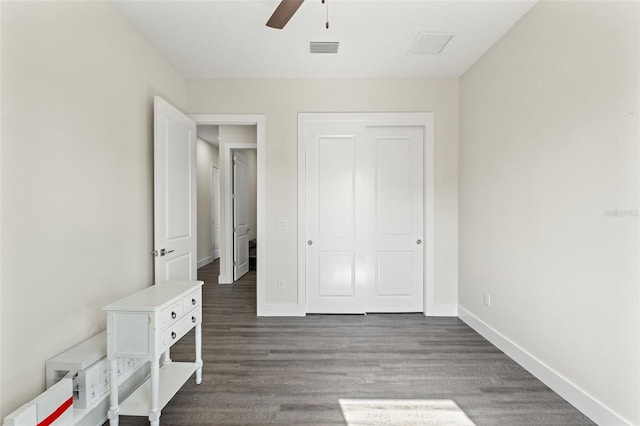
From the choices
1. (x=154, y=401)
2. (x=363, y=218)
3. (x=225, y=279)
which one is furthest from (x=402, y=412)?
(x=225, y=279)

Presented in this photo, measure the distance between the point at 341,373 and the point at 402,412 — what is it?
57 centimetres

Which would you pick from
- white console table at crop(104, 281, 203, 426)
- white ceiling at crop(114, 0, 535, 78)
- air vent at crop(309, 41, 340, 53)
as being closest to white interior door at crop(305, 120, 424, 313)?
white ceiling at crop(114, 0, 535, 78)

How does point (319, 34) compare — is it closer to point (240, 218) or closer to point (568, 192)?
point (568, 192)

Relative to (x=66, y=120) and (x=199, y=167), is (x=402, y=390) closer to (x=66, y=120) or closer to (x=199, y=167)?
(x=66, y=120)

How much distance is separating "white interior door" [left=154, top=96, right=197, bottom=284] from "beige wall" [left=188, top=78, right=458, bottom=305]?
0.71m

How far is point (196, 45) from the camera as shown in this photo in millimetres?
2826

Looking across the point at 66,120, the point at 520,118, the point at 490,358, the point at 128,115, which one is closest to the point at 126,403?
the point at 66,120

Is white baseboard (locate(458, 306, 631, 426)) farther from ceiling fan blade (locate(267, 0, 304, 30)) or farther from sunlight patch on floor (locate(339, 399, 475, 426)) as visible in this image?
ceiling fan blade (locate(267, 0, 304, 30))

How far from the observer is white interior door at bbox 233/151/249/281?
528 centimetres

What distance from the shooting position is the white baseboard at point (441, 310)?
11.8 feet

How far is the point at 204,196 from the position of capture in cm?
682

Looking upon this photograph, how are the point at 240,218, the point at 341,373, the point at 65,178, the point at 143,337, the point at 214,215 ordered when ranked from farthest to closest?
the point at 214,215 < the point at 240,218 < the point at 341,373 < the point at 65,178 < the point at 143,337

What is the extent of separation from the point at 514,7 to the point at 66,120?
321 centimetres

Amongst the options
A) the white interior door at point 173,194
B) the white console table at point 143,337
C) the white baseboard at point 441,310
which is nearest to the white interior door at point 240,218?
the white interior door at point 173,194
